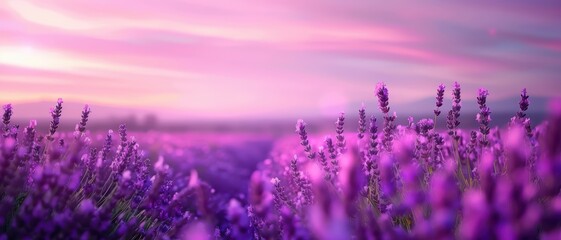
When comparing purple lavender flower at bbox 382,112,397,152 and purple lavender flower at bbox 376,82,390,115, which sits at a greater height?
purple lavender flower at bbox 376,82,390,115

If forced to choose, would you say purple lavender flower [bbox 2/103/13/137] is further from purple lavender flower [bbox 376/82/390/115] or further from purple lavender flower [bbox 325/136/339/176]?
purple lavender flower [bbox 376/82/390/115]

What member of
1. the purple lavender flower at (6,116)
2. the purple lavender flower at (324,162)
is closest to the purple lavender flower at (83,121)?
the purple lavender flower at (6,116)

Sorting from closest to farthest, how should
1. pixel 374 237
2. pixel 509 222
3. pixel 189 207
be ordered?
pixel 509 222 → pixel 374 237 → pixel 189 207

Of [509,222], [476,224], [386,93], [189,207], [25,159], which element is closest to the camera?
[476,224]

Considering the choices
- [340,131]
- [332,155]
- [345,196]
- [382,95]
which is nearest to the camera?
[345,196]

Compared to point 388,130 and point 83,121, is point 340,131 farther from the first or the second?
point 83,121

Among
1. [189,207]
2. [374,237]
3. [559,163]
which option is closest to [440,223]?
[559,163]

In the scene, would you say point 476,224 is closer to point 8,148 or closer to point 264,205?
point 264,205

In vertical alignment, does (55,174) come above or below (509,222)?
below

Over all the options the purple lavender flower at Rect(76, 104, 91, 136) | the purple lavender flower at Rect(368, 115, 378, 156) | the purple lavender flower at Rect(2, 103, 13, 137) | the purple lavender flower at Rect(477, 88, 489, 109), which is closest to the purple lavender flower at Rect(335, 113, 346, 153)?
the purple lavender flower at Rect(368, 115, 378, 156)

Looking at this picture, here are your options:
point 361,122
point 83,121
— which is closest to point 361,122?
point 361,122

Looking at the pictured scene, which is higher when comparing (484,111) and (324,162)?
(484,111)
